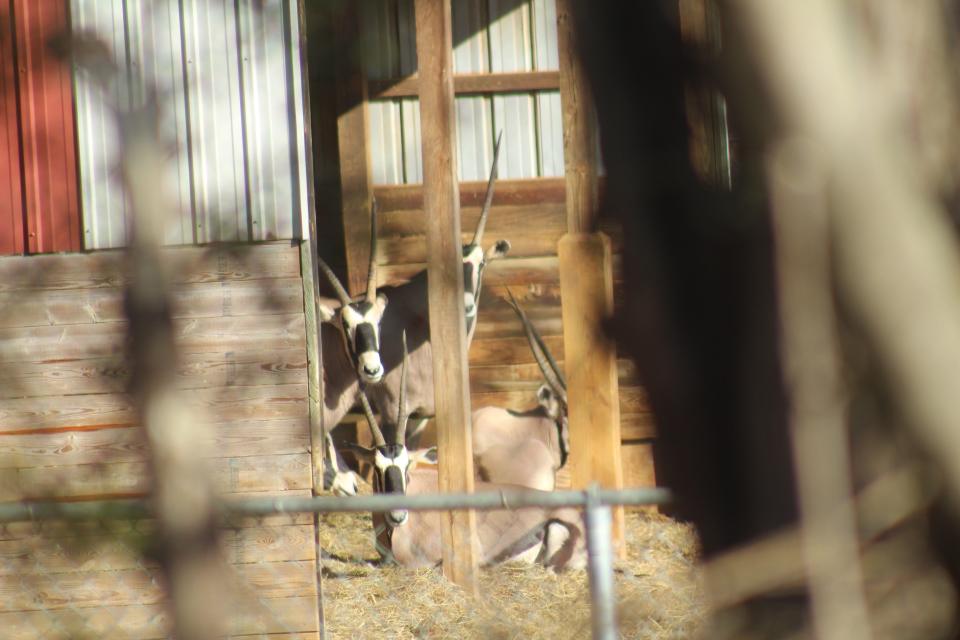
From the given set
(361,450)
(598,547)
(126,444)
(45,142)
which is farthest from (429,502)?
(361,450)

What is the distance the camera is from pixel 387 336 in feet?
24.7

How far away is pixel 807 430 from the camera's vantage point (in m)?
0.99

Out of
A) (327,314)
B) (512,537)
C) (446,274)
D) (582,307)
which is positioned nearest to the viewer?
(446,274)

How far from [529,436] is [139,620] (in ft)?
10.7

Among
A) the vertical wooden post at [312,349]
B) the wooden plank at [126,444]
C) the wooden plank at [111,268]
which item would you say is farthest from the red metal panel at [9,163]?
the vertical wooden post at [312,349]

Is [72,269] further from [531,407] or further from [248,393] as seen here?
[531,407]

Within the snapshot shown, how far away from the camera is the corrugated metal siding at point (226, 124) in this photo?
15.3ft

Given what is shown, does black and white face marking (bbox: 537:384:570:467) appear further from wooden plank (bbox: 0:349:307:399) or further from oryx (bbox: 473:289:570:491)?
wooden plank (bbox: 0:349:307:399)

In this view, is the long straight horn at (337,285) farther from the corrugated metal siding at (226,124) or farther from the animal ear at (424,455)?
the corrugated metal siding at (226,124)

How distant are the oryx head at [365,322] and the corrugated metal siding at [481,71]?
103 cm

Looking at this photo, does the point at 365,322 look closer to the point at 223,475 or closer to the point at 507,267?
the point at 507,267

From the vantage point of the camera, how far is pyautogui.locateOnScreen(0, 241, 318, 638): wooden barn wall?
4676mm

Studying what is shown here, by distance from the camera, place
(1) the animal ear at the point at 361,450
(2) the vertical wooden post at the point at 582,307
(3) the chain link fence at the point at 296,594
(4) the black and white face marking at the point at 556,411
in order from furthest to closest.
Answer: (4) the black and white face marking at the point at 556,411, (1) the animal ear at the point at 361,450, (2) the vertical wooden post at the point at 582,307, (3) the chain link fence at the point at 296,594

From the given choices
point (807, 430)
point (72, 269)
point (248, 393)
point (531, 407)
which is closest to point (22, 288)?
point (72, 269)
